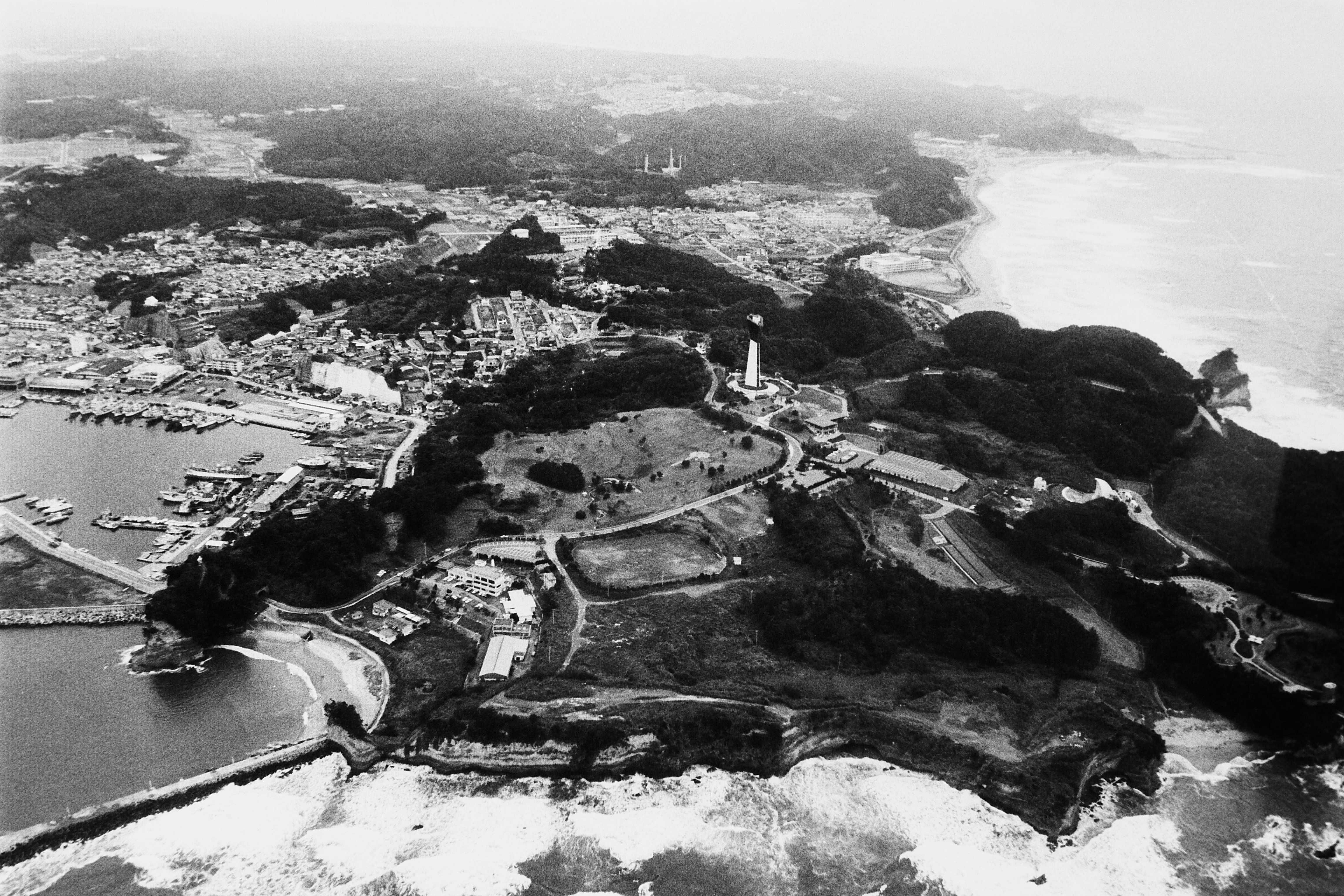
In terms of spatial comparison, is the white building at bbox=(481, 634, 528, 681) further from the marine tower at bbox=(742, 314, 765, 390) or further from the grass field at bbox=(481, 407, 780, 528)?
the marine tower at bbox=(742, 314, 765, 390)

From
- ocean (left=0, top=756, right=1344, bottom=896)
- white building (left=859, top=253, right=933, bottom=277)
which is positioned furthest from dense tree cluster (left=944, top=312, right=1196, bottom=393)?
ocean (left=0, top=756, right=1344, bottom=896)

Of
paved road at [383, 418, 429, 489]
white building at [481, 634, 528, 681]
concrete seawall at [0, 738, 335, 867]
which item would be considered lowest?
concrete seawall at [0, 738, 335, 867]

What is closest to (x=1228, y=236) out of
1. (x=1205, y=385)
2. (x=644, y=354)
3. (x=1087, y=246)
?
(x=1087, y=246)

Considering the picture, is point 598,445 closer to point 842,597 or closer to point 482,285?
point 842,597

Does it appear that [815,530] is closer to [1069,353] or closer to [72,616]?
[1069,353]

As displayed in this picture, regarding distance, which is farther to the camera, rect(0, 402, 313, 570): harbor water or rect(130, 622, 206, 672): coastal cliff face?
rect(0, 402, 313, 570): harbor water

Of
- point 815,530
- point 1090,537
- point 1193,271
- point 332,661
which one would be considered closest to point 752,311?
point 815,530
